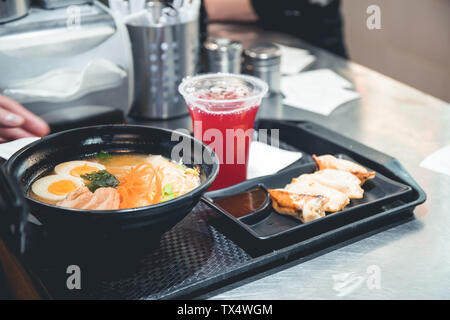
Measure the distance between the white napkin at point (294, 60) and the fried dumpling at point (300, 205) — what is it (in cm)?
143

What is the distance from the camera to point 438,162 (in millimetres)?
1866

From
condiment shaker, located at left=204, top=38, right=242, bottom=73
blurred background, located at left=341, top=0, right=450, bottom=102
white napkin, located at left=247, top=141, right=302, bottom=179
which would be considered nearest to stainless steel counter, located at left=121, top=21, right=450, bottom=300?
condiment shaker, located at left=204, top=38, right=242, bottom=73

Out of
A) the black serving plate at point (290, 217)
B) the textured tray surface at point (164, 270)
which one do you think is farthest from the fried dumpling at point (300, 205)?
the textured tray surface at point (164, 270)

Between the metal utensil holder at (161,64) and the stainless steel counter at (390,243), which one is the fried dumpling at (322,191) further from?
the metal utensil holder at (161,64)

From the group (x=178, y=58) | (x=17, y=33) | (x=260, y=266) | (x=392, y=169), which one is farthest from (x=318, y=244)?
(x=17, y=33)

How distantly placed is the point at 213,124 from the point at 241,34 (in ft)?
6.30

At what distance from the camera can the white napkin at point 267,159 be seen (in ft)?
5.82

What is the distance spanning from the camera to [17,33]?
1.73 metres

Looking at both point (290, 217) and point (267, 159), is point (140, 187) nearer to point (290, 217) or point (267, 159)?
point (290, 217)

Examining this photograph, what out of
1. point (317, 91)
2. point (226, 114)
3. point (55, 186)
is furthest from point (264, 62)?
point (55, 186)

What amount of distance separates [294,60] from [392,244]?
170cm

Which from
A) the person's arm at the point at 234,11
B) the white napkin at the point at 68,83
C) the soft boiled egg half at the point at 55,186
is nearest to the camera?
the soft boiled egg half at the point at 55,186

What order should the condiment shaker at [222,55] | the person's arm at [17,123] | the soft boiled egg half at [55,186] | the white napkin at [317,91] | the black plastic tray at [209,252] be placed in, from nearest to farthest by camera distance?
the black plastic tray at [209,252] < the soft boiled egg half at [55,186] < the person's arm at [17,123] < the condiment shaker at [222,55] < the white napkin at [317,91]

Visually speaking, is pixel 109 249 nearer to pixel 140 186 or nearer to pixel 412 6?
pixel 140 186
